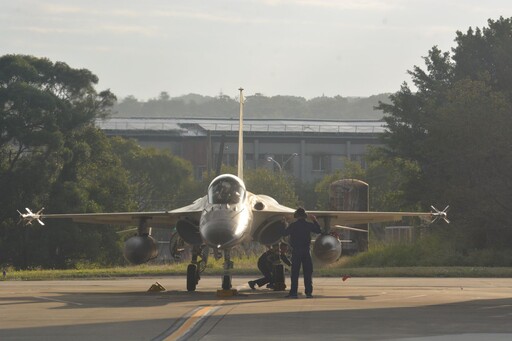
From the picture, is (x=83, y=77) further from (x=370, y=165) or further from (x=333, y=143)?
(x=333, y=143)

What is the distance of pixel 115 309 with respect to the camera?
19188 mm

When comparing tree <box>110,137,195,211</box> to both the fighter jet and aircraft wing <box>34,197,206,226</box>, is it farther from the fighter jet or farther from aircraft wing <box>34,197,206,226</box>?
the fighter jet

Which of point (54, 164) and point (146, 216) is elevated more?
point (54, 164)

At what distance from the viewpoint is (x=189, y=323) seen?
16297 mm

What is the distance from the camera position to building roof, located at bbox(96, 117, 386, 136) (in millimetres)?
138125

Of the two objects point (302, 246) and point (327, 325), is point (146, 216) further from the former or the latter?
point (327, 325)

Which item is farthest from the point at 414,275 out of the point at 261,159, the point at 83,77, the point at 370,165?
the point at 261,159

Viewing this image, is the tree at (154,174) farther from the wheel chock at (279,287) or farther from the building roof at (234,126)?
the wheel chock at (279,287)

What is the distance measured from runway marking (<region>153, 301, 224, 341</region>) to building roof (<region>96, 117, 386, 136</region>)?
116650mm

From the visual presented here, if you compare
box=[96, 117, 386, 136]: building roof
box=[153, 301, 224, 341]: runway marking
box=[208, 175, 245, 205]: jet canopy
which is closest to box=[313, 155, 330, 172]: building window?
box=[96, 117, 386, 136]: building roof

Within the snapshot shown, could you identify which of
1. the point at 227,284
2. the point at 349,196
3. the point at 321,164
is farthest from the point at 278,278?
the point at 321,164

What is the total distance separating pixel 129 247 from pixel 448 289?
7306mm

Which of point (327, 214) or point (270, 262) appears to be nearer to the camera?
point (270, 262)

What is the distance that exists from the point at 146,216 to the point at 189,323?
11.4m
